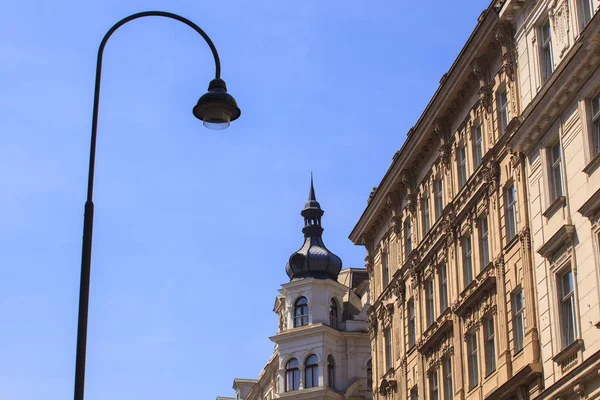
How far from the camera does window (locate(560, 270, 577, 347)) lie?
1137 inches

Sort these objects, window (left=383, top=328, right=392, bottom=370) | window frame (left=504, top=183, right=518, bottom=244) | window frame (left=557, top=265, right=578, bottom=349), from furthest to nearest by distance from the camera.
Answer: window (left=383, top=328, right=392, bottom=370)
window frame (left=504, top=183, right=518, bottom=244)
window frame (left=557, top=265, right=578, bottom=349)

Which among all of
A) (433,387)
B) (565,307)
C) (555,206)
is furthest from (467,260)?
(565,307)

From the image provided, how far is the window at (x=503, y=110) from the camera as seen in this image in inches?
1409

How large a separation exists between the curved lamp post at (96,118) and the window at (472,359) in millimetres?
19422

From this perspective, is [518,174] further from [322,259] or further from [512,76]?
[322,259]

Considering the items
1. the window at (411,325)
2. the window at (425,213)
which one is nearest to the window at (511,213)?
the window at (425,213)

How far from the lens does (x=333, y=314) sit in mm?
69812

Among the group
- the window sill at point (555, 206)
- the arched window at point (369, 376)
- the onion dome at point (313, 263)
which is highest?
the onion dome at point (313, 263)

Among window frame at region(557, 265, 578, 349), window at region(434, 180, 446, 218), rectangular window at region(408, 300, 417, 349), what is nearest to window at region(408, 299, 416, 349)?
rectangular window at region(408, 300, 417, 349)

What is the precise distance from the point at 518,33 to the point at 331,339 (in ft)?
118

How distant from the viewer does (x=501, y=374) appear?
3362 centimetres

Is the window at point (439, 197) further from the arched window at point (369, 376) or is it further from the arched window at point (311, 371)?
the arched window at point (311, 371)

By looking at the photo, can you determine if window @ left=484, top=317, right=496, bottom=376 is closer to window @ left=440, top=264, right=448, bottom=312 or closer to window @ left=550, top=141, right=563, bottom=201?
window @ left=440, top=264, right=448, bottom=312

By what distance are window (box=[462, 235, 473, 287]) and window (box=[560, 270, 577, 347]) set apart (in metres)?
8.17
